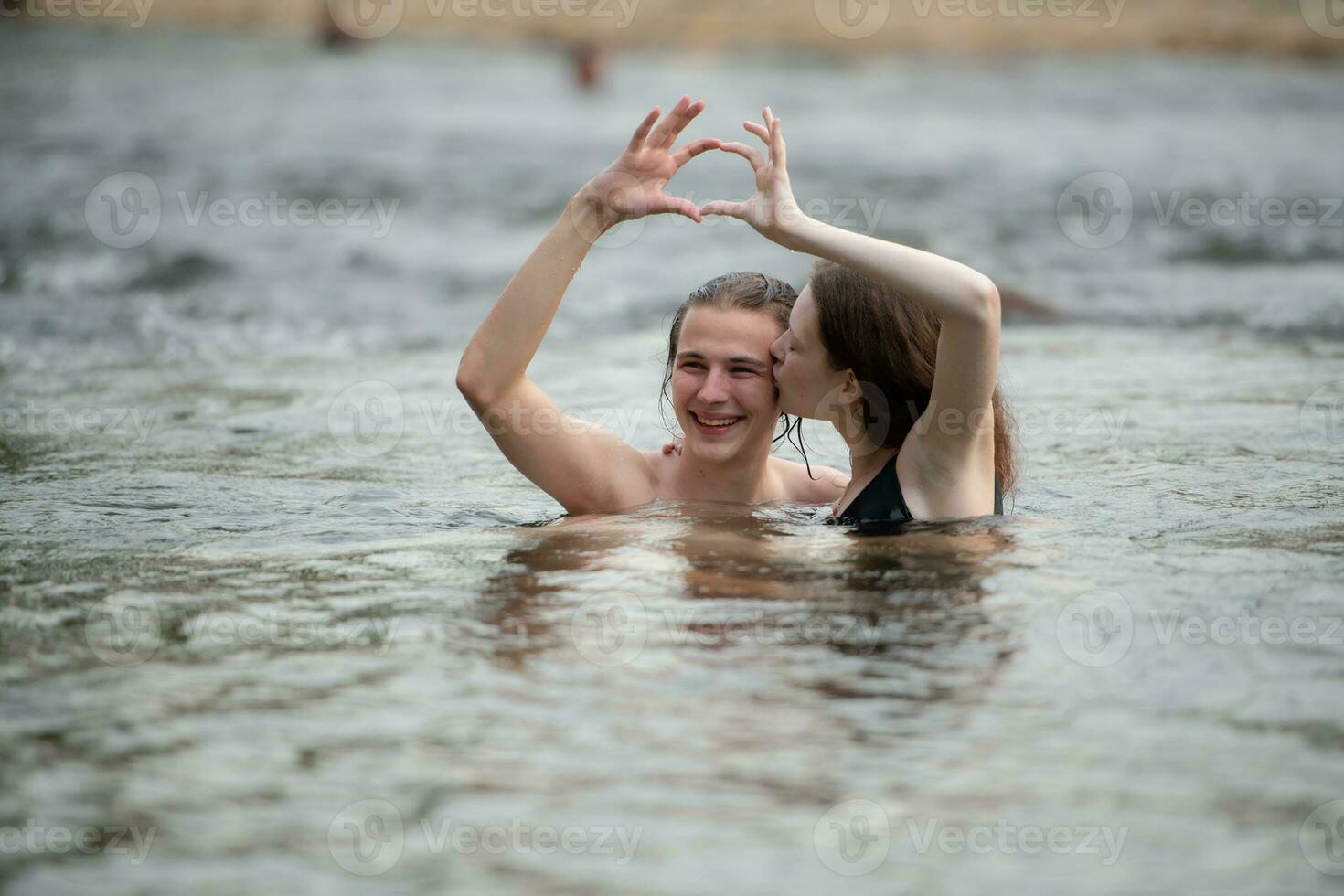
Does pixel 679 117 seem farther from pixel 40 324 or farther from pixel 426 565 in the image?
pixel 40 324

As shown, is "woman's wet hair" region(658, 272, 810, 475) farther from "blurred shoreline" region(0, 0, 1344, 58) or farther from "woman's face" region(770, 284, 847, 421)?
"blurred shoreline" region(0, 0, 1344, 58)

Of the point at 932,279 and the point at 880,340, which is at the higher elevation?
the point at 932,279

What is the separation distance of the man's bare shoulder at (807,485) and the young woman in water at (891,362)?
660mm

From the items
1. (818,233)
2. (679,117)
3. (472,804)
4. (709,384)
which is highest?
(679,117)

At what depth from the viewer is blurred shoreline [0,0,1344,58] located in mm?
36281

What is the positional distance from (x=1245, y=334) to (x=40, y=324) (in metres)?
9.52

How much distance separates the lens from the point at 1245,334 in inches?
409

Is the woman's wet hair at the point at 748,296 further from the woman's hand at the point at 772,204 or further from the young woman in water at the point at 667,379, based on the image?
the woman's hand at the point at 772,204

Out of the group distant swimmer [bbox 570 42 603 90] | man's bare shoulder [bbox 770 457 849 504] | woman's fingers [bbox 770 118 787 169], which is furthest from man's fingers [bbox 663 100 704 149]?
distant swimmer [bbox 570 42 603 90]

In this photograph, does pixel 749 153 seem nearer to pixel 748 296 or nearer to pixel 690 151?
pixel 690 151

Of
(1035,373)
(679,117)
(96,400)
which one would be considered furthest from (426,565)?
(1035,373)

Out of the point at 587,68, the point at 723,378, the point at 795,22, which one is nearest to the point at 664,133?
the point at 723,378

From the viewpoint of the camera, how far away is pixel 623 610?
3.86 metres

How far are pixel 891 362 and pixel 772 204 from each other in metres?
0.72
